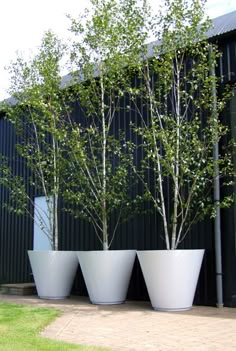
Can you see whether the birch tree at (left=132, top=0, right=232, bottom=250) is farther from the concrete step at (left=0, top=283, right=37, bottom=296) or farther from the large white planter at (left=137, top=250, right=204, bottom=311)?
the concrete step at (left=0, top=283, right=37, bottom=296)

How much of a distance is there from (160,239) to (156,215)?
0.44 m

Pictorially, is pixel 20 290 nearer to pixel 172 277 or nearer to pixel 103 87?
pixel 172 277

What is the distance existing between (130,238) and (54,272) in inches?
60.9

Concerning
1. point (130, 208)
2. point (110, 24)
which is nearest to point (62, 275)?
point (130, 208)

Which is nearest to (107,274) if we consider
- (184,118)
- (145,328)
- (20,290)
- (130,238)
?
(130,238)

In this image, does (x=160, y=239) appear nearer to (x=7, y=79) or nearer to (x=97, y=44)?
(x=97, y=44)

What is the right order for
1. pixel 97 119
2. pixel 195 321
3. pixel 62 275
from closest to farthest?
pixel 195 321 → pixel 62 275 → pixel 97 119

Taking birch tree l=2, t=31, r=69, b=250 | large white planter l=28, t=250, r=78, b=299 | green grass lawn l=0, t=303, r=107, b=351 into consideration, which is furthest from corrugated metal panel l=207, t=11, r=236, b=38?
green grass lawn l=0, t=303, r=107, b=351

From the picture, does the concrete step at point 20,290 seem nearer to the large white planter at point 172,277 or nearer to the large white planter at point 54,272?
the large white planter at point 54,272

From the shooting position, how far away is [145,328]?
5965 millimetres

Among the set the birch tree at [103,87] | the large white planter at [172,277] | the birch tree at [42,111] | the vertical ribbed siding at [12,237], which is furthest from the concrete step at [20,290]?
the large white planter at [172,277]

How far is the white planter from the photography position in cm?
810

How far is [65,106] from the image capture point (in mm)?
9484

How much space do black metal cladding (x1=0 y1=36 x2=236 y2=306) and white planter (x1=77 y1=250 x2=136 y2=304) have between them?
89 centimetres
